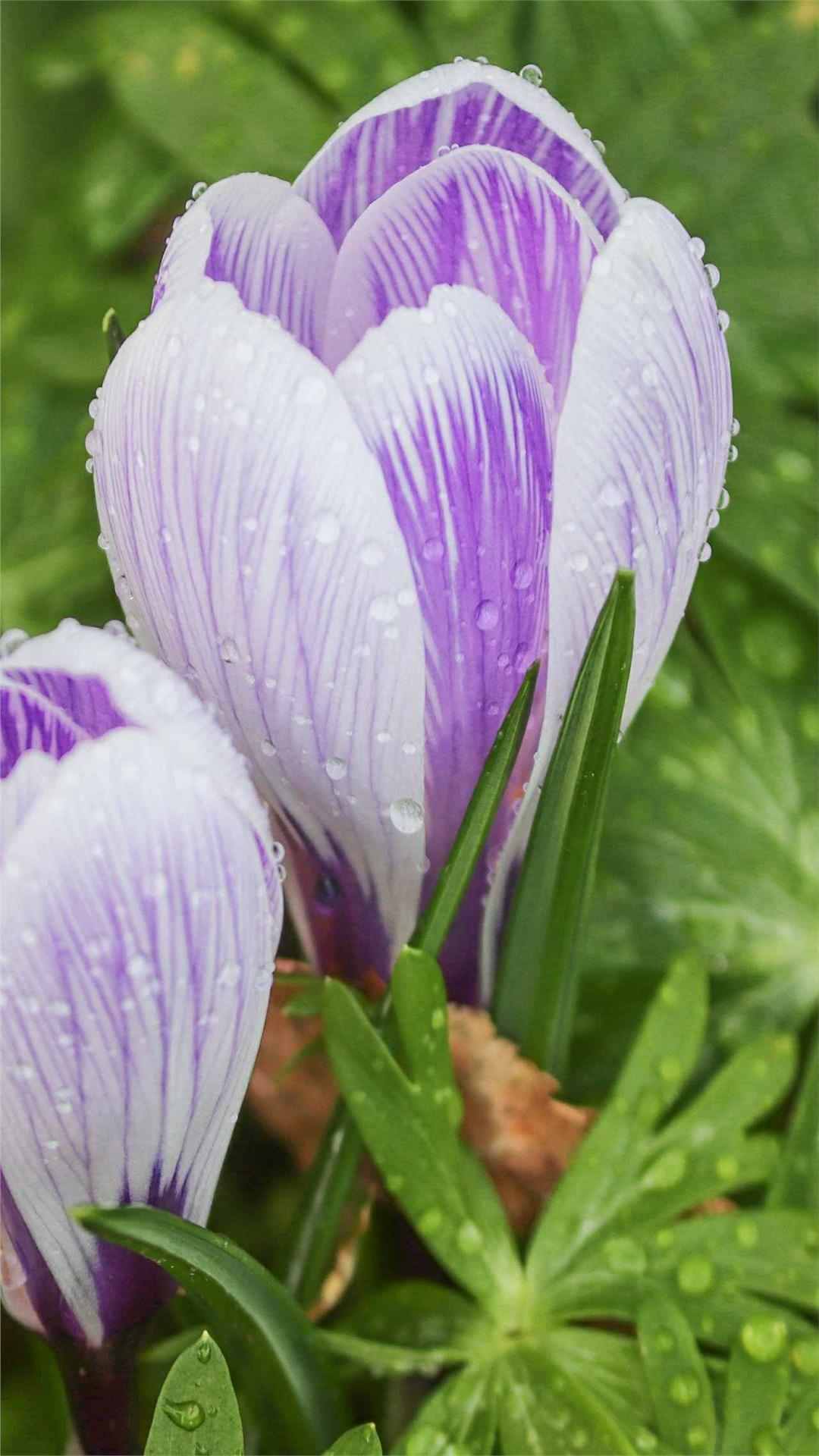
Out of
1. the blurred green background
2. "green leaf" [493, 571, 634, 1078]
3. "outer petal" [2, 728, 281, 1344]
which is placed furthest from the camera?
the blurred green background

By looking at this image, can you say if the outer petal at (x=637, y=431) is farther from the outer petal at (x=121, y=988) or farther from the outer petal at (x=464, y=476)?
the outer petal at (x=121, y=988)

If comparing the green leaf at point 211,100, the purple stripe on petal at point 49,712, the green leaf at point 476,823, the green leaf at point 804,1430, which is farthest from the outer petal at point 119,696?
the green leaf at point 211,100

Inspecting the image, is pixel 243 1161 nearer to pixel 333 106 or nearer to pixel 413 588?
pixel 413 588

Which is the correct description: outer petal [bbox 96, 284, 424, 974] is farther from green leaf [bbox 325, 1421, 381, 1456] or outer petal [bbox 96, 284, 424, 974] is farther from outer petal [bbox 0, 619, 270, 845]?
green leaf [bbox 325, 1421, 381, 1456]

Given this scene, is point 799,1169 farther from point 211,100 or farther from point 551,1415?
point 211,100

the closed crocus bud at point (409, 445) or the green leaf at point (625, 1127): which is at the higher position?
the closed crocus bud at point (409, 445)

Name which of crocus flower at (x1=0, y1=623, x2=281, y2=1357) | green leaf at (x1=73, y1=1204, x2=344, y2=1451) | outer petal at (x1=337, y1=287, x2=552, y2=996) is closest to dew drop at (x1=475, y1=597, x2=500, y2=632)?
outer petal at (x1=337, y1=287, x2=552, y2=996)
